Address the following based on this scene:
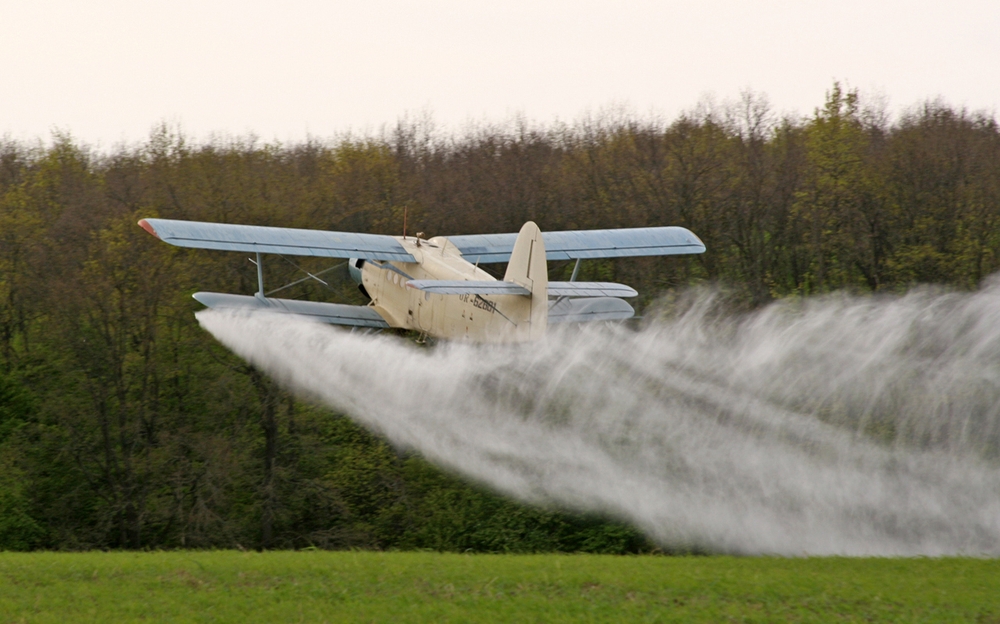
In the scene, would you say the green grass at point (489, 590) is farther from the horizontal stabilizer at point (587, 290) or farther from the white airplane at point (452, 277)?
A: the horizontal stabilizer at point (587, 290)

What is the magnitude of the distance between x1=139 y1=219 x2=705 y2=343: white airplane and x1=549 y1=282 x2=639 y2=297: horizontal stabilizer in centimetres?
2

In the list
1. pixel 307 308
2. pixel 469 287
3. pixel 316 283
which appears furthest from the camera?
pixel 316 283

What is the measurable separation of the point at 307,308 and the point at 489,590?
37.3ft

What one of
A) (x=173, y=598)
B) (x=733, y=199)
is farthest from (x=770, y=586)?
(x=733, y=199)

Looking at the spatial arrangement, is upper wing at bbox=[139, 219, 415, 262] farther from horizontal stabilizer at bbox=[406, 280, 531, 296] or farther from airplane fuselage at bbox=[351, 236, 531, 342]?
horizontal stabilizer at bbox=[406, 280, 531, 296]

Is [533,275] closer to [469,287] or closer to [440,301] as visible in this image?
[469,287]

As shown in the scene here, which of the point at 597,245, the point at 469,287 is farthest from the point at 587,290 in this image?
the point at 597,245

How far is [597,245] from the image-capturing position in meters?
25.3

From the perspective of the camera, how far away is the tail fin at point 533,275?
1986cm

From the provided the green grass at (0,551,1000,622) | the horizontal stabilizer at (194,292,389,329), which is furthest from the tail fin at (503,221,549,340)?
the green grass at (0,551,1000,622)

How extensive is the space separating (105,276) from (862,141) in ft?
94.1

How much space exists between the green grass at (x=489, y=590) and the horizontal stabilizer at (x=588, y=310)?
7886 millimetres

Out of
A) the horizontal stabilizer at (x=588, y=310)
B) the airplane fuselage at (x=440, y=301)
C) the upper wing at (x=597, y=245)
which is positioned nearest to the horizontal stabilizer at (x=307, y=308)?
the airplane fuselage at (x=440, y=301)

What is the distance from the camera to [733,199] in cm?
3809
